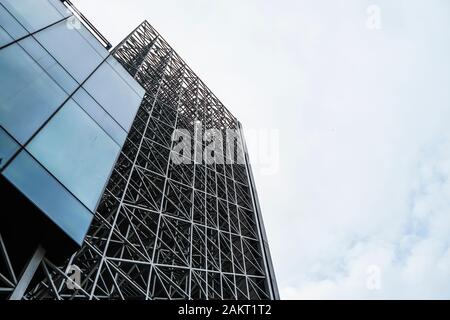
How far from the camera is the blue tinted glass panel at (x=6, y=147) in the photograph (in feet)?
26.7

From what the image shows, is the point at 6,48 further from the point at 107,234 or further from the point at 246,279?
the point at 246,279

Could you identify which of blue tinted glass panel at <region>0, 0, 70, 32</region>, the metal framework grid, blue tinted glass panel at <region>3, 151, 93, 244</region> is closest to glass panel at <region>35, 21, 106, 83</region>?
blue tinted glass panel at <region>0, 0, 70, 32</region>

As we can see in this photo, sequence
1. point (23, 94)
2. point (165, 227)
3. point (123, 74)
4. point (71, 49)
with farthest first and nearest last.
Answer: point (165, 227), point (123, 74), point (71, 49), point (23, 94)

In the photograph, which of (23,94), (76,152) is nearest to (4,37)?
(23,94)

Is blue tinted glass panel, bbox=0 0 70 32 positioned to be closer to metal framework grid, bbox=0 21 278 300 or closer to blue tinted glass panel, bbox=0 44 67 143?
blue tinted glass panel, bbox=0 44 67 143

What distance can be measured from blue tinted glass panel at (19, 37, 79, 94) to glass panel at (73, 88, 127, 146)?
14.1 inches

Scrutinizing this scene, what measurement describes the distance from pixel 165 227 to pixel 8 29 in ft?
39.9

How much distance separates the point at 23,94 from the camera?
970cm

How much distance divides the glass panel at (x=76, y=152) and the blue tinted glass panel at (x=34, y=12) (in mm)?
2757

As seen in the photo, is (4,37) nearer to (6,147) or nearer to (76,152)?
(76,152)

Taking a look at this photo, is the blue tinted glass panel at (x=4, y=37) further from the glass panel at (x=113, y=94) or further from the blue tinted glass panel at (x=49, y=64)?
the glass panel at (x=113, y=94)

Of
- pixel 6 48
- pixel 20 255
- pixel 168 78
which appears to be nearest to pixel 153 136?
pixel 168 78

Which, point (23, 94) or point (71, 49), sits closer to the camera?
point (23, 94)

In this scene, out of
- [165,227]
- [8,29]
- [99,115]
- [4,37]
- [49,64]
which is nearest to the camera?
[4,37]
